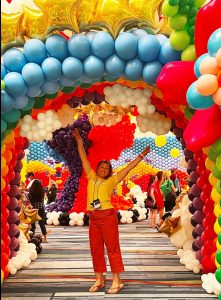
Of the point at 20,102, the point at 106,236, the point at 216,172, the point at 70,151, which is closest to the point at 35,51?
the point at 20,102

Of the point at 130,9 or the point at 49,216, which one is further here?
the point at 49,216

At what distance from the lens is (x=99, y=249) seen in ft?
15.0

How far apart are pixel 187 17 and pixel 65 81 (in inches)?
43.2

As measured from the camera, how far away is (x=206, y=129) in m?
3.25

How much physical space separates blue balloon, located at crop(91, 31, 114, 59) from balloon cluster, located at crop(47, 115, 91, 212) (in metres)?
5.07

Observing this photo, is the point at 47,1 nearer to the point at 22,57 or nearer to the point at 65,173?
the point at 22,57

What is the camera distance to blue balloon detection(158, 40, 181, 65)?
11.6 feet

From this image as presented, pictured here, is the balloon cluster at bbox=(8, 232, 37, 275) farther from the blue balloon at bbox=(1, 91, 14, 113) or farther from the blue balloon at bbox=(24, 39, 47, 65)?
the blue balloon at bbox=(24, 39, 47, 65)

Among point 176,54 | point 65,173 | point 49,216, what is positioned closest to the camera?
point 176,54

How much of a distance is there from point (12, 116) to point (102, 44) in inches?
36.7

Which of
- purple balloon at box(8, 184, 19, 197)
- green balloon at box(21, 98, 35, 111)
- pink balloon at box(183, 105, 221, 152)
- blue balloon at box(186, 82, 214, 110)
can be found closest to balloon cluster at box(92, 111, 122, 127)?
purple balloon at box(8, 184, 19, 197)

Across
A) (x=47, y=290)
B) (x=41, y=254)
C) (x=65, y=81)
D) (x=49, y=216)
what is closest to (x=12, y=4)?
(x=65, y=81)

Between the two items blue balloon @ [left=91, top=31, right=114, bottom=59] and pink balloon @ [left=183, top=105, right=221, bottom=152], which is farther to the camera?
blue balloon @ [left=91, top=31, right=114, bottom=59]

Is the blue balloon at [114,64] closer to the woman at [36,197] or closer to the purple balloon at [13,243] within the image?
the purple balloon at [13,243]
